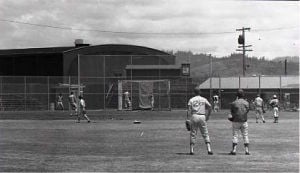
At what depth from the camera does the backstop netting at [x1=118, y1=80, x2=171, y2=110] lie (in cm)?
4603

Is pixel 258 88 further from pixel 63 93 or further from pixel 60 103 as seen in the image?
pixel 60 103

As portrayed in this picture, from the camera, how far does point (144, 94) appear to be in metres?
46.2

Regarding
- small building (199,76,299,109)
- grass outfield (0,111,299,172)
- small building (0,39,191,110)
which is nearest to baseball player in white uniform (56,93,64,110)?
small building (0,39,191,110)

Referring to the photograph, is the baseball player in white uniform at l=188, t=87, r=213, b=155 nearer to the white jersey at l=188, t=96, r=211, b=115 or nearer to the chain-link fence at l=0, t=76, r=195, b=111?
the white jersey at l=188, t=96, r=211, b=115

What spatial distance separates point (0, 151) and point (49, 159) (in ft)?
8.02

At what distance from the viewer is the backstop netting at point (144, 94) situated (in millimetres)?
46031

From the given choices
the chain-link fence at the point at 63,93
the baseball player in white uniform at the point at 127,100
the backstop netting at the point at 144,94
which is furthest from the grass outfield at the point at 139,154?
the chain-link fence at the point at 63,93

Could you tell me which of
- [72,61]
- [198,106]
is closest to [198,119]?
[198,106]

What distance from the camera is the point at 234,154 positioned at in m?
13.8

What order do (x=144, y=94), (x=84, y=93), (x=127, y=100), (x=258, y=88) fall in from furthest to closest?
(x=258, y=88), (x=84, y=93), (x=144, y=94), (x=127, y=100)

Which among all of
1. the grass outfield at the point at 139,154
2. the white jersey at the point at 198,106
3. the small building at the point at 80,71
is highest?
the small building at the point at 80,71

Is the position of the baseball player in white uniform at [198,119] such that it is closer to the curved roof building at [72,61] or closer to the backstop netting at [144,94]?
the backstop netting at [144,94]

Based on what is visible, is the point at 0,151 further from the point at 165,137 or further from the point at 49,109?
the point at 49,109

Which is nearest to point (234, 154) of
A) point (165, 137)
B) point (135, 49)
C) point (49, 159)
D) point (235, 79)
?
point (49, 159)
